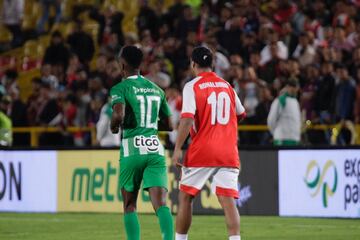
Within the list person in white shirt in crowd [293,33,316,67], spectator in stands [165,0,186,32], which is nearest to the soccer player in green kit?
person in white shirt in crowd [293,33,316,67]

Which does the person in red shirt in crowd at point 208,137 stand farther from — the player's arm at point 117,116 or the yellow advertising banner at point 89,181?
the yellow advertising banner at point 89,181

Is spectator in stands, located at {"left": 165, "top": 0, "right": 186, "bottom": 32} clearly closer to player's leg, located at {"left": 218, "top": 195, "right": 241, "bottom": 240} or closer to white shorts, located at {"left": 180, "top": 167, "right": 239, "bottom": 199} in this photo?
white shorts, located at {"left": 180, "top": 167, "right": 239, "bottom": 199}

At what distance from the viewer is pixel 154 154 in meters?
13.1

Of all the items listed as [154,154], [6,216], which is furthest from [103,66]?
[154,154]

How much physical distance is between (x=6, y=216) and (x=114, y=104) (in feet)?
29.0

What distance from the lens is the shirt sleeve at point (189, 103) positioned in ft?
41.4

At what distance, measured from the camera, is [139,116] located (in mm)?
13086

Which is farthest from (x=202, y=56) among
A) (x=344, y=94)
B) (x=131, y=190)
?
(x=344, y=94)

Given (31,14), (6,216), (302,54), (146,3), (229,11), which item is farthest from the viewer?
(31,14)

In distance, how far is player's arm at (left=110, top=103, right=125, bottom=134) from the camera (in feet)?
41.9

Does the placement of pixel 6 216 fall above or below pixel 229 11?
below

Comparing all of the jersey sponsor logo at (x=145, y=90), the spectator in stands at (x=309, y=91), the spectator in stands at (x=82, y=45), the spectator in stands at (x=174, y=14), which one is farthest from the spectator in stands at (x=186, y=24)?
the jersey sponsor logo at (x=145, y=90)

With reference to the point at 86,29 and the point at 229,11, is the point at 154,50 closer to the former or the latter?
the point at 229,11

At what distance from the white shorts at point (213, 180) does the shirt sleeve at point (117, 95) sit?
3.21 feet
